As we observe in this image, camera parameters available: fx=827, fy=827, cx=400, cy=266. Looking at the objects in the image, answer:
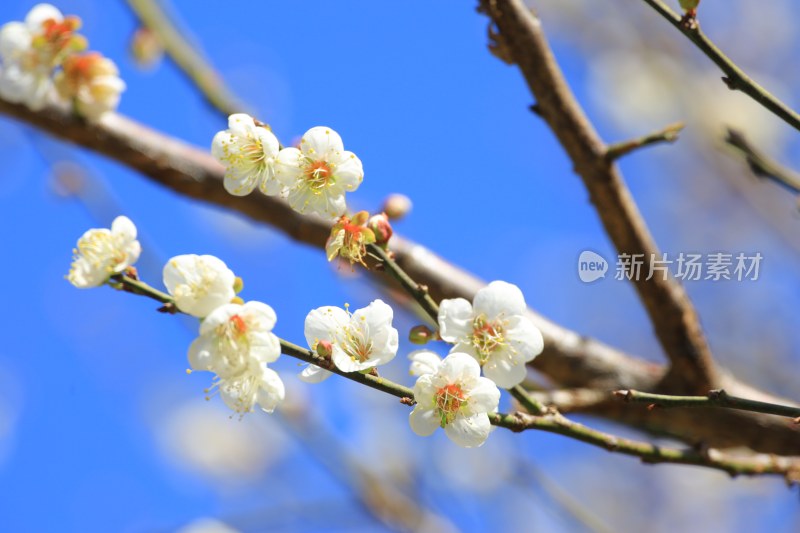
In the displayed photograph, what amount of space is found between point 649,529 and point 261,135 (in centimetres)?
502

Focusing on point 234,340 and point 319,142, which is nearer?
point 234,340

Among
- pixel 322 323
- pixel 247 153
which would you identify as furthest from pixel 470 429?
pixel 247 153

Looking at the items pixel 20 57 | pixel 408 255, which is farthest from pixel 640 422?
pixel 20 57

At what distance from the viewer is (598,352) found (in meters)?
1.95

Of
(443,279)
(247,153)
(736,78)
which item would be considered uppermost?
(443,279)

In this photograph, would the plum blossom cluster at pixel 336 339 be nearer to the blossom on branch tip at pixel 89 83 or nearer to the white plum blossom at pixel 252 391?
the white plum blossom at pixel 252 391

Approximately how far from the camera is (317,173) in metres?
1.17

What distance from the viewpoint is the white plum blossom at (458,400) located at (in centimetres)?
A: 108

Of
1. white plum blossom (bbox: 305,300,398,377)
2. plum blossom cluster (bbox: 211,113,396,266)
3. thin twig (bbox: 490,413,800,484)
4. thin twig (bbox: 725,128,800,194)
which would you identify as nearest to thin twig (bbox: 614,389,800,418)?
thin twig (bbox: 490,413,800,484)

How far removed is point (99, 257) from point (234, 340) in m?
0.20

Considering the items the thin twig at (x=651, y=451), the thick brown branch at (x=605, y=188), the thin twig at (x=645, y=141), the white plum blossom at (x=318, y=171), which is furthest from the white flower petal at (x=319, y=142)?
the thin twig at (x=645, y=141)

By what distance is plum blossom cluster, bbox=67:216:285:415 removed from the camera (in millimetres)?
991

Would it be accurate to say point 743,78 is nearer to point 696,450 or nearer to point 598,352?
point 696,450

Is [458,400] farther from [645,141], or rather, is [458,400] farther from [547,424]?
[645,141]
